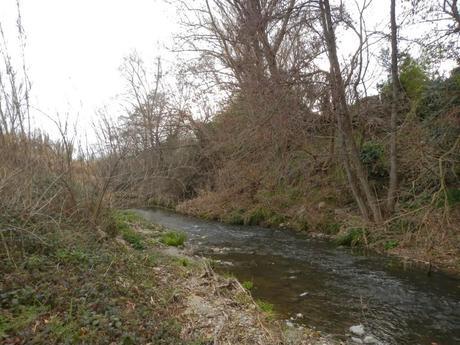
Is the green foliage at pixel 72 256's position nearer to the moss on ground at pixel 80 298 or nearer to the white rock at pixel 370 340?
the moss on ground at pixel 80 298

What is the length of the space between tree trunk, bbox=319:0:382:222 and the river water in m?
2.05

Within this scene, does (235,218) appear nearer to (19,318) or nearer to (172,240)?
(172,240)

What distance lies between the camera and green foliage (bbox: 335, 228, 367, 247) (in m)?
9.99

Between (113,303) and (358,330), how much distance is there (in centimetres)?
326

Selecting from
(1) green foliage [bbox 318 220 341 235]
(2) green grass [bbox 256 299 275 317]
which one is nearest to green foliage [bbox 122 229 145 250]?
(2) green grass [bbox 256 299 275 317]

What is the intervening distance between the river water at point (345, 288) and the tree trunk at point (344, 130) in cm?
205

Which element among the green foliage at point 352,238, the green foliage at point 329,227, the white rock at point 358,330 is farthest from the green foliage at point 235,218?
the white rock at point 358,330

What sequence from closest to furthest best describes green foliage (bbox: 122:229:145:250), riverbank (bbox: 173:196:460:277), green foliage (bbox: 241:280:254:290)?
green foliage (bbox: 241:280:254:290) < green foliage (bbox: 122:229:145:250) < riverbank (bbox: 173:196:460:277)

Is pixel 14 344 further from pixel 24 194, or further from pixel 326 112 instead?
pixel 326 112

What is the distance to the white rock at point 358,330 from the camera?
4.87 m

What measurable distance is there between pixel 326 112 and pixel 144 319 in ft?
31.0

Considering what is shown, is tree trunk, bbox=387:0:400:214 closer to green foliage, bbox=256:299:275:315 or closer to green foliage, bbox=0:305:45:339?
green foliage, bbox=256:299:275:315

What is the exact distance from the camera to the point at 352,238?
33.6ft

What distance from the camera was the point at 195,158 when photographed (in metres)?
20.0
